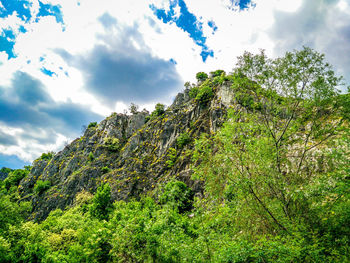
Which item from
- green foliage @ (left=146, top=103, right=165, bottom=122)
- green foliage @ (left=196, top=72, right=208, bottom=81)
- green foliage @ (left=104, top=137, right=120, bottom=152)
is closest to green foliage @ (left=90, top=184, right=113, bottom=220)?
green foliage @ (left=104, top=137, right=120, bottom=152)

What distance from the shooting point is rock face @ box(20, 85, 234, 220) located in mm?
40375

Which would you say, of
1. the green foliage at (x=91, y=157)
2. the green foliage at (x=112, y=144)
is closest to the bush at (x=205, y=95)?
the green foliage at (x=112, y=144)

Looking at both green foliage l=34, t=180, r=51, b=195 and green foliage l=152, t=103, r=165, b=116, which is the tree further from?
green foliage l=34, t=180, r=51, b=195

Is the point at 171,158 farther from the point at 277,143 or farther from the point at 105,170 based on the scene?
the point at 277,143

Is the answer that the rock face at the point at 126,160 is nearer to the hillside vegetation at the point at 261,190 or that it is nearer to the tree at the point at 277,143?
the hillside vegetation at the point at 261,190

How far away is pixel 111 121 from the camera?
62156mm

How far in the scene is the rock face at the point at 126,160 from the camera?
40375 mm

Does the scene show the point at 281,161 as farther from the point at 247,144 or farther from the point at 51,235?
the point at 51,235

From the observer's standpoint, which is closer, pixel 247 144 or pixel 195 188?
pixel 247 144

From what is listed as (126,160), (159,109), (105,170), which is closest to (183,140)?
(126,160)

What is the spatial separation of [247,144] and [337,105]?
4.75m

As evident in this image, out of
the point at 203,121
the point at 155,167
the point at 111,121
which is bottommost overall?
the point at 155,167

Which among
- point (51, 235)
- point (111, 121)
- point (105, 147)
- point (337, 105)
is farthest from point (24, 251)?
point (111, 121)

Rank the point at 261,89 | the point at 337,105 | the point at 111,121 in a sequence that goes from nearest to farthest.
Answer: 1. the point at 337,105
2. the point at 261,89
3. the point at 111,121
